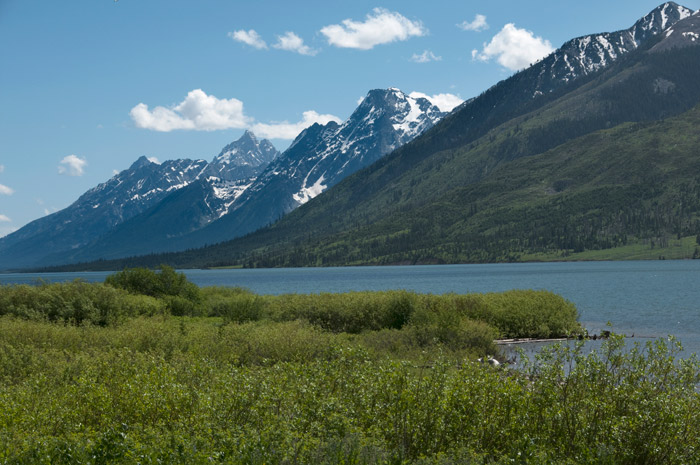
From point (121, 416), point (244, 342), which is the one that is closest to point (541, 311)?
point (244, 342)

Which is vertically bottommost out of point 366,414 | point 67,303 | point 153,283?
point 366,414

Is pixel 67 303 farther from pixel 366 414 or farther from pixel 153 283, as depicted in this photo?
pixel 366 414

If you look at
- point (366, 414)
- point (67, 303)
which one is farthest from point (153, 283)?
point (366, 414)

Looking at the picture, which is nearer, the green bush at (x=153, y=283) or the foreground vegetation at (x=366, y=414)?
the foreground vegetation at (x=366, y=414)

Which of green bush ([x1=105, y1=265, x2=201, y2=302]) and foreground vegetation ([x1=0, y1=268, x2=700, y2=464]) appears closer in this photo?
foreground vegetation ([x1=0, y1=268, x2=700, y2=464])

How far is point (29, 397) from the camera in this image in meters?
23.1

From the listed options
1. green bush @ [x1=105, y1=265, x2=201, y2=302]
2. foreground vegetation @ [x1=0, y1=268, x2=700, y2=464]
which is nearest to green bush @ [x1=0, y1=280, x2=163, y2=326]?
green bush @ [x1=105, y1=265, x2=201, y2=302]

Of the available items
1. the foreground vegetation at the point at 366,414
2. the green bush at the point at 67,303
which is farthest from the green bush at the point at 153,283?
the foreground vegetation at the point at 366,414

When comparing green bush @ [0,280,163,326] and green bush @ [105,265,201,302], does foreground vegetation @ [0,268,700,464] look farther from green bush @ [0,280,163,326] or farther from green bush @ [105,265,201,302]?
green bush @ [105,265,201,302]

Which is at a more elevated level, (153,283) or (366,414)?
(153,283)

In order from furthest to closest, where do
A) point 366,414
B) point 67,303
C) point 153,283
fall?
1. point 153,283
2. point 67,303
3. point 366,414

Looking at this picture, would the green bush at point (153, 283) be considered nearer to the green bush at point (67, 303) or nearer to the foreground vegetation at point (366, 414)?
the green bush at point (67, 303)

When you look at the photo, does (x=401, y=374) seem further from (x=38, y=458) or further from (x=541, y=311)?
(x=541, y=311)

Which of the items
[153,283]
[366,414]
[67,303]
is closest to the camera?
[366,414]
